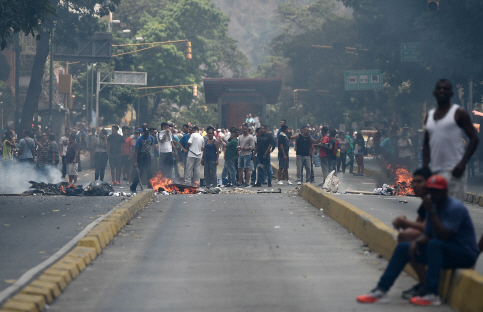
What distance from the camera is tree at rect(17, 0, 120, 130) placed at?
109ft

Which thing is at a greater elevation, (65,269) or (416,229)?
(416,229)

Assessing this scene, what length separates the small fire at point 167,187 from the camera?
18.2m

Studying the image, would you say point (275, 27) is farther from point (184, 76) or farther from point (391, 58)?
point (391, 58)

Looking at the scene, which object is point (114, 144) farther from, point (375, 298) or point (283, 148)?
point (375, 298)

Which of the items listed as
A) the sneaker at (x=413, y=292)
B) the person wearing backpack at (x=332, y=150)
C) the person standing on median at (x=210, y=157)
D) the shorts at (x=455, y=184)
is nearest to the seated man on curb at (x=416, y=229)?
the sneaker at (x=413, y=292)

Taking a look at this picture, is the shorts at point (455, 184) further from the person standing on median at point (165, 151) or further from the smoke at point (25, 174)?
the smoke at point (25, 174)

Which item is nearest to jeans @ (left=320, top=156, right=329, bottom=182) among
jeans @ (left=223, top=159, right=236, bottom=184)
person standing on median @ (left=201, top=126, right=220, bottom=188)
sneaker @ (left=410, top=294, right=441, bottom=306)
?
jeans @ (left=223, top=159, right=236, bottom=184)

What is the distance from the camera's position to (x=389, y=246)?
788cm

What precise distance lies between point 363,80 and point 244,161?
27.2 m

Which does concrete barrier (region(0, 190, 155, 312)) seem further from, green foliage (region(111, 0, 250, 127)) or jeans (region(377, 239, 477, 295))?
green foliage (region(111, 0, 250, 127))

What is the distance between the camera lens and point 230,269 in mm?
7512

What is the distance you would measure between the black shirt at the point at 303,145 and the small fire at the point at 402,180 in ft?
8.91

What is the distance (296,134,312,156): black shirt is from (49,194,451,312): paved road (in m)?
8.85

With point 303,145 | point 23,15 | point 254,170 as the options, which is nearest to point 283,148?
point 303,145
